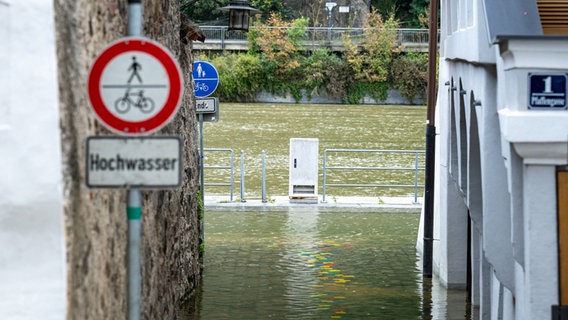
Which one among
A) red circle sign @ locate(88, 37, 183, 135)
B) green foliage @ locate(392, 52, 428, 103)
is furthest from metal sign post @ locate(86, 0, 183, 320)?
green foliage @ locate(392, 52, 428, 103)

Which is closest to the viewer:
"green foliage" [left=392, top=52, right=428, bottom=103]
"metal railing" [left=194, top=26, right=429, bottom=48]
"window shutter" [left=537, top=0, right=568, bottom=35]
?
"window shutter" [left=537, top=0, right=568, bottom=35]

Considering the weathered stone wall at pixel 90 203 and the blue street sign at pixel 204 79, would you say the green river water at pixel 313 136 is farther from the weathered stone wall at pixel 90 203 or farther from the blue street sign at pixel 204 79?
the weathered stone wall at pixel 90 203

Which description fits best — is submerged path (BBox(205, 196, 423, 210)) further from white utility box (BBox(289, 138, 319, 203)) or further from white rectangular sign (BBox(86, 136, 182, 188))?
white rectangular sign (BBox(86, 136, 182, 188))

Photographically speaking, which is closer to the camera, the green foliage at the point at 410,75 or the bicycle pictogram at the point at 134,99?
the bicycle pictogram at the point at 134,99

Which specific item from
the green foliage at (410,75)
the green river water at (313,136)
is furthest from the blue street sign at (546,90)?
the green foliage at (410,75)

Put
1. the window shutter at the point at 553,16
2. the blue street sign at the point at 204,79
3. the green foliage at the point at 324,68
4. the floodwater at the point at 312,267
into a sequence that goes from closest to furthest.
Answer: the window shutter at the point at 553,16 → the floodwater at the point at 312,267 → the blue street sign at the point at 204,79 → the green foliage at the point at 324,68

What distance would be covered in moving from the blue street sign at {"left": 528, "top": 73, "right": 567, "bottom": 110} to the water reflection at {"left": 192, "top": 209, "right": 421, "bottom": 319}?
598 cm

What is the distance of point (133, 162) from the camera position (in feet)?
23.5

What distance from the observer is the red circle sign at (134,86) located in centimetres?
704

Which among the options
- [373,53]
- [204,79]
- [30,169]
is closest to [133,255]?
[30,169]

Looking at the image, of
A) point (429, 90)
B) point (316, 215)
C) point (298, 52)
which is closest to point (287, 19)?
point (298, 52)

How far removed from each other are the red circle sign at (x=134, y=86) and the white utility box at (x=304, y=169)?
19041mm

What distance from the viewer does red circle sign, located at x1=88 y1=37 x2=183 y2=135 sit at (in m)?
7.04

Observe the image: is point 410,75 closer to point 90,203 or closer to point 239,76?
point 239,76
